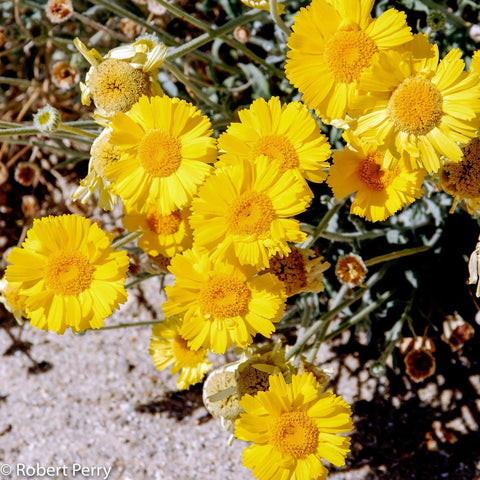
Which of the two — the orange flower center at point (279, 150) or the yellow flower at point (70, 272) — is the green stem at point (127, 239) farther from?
the orange flower center at point (279, 150)

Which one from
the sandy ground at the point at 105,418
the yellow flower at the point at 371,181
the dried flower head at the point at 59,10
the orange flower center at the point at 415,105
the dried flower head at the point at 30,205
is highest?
the orange flower center at the point at 415,105

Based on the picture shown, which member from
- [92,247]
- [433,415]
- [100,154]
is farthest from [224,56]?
[433,415]

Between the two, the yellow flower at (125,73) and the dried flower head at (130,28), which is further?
the dried flower head at (130,28)

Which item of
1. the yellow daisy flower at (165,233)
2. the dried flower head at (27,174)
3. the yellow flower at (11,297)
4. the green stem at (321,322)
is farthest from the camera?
the dried flower head at (27,174)

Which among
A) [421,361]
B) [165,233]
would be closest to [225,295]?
[165,233]

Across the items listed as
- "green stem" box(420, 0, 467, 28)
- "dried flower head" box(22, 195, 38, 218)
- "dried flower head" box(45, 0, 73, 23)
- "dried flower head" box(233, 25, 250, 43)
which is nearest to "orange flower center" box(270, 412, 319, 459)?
"green stem" box(420, 0, 467, 28)

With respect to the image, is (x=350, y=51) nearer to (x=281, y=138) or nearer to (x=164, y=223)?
(x=281, y=138)

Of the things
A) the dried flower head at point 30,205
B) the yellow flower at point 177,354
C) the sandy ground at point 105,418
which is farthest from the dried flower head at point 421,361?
the dried flower head at point 30,205

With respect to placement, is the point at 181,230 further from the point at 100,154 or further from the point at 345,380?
the point at 345,380
